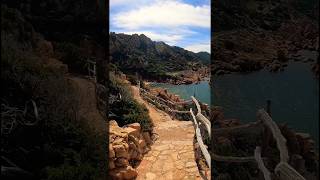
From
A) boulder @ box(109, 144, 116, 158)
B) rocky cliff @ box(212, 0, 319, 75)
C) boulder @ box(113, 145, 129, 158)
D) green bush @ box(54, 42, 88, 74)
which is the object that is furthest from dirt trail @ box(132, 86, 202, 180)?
green bush @ box(54, 42, 88, 74)

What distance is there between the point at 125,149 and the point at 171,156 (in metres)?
0.84

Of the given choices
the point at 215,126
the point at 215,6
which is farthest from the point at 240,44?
the point at 215,126

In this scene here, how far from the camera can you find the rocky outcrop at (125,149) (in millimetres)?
4594

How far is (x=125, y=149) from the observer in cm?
476

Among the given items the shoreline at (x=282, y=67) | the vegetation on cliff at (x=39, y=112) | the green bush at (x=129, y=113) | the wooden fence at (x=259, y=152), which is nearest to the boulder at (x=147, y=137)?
the green bush at (x=129, y=113)

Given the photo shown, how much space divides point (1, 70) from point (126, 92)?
3.81 metres

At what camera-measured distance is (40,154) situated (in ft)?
12.2

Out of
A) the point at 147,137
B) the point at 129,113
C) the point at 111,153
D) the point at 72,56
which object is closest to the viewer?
the point at 72,56

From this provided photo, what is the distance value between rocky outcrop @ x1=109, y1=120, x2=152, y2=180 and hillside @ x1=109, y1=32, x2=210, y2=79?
225 inches

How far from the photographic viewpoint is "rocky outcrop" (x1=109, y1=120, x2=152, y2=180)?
4.59m

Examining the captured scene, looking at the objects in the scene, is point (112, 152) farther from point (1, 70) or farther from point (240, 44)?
point (240, 44)

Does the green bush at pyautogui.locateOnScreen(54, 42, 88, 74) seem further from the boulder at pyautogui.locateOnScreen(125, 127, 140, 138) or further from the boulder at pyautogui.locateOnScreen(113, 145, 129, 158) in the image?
the boulder at pyautogui.locateOnScreen(125, 127, 140, 138)

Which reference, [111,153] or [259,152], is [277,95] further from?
[111,153]

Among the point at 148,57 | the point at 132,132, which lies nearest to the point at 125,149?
the point at 132,132
